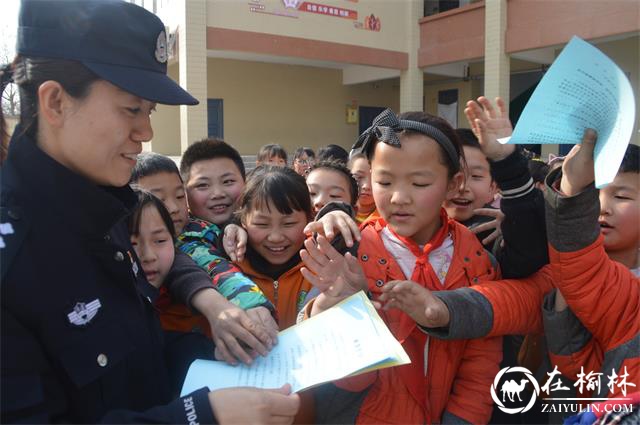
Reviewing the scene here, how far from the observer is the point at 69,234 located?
1086mm

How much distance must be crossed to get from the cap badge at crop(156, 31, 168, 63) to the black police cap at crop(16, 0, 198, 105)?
0.04 metres

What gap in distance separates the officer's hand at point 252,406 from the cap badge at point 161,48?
0.84 m

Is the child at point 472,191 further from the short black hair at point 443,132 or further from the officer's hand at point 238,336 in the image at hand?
the officer's hand at point 238,336

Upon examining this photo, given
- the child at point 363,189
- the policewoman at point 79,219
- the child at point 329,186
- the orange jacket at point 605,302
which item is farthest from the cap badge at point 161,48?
the child at point 363,189

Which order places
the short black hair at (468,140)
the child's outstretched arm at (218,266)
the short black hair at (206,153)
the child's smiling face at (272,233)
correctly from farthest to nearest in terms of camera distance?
the short black hair at (206,153) → the short black hair at (468,140) → the child's smiling face at (272,233) → the child's outstretched arm at (218,266)

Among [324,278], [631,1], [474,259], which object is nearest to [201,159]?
[324,278]

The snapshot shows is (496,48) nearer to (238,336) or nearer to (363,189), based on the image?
(363,189)

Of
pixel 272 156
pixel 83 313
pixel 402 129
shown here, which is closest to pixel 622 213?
pixel 402 129

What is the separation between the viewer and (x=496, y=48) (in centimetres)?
955

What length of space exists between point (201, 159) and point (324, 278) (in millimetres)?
1178

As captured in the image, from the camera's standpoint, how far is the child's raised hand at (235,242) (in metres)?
1.77

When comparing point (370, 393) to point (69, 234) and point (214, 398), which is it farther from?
point (69, 234)

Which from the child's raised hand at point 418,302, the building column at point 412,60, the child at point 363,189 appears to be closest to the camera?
the child's raised hand at point 418,302

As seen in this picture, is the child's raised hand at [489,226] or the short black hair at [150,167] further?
the short black hair at [150,167]
